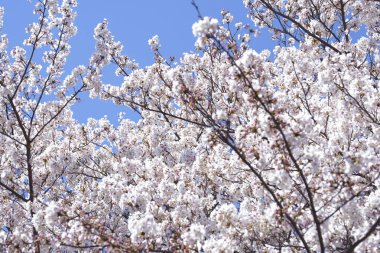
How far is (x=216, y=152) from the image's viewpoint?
11.2m

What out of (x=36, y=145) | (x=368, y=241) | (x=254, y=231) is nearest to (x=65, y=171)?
(x=36, y=145)

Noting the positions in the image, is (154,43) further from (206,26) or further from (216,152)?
(206,26)

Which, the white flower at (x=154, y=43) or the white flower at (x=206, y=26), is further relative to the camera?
the white flower at (x=154, y=43)

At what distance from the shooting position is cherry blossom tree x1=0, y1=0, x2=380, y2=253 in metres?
5.24

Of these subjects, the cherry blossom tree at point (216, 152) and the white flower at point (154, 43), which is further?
the white flower at point (154, 43)

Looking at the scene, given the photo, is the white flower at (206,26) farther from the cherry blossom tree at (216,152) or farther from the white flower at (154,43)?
the white flower at (154,43)

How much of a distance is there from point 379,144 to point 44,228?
6.02 m

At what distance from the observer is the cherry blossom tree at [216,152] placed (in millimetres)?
5242

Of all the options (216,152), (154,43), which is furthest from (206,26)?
(154,43)

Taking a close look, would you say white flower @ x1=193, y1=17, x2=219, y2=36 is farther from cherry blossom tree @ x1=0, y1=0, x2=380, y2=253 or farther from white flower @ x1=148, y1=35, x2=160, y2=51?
white flower @ x1=148, y1=35, x2=160, y2=51

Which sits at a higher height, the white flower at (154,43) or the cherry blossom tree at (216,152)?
the white flower at (154,43)

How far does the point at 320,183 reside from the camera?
18.3ft

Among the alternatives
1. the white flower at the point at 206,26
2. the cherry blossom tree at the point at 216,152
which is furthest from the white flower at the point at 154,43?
the white flower at the point at 206,26

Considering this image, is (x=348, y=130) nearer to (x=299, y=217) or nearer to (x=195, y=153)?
(x=299, y=217)
